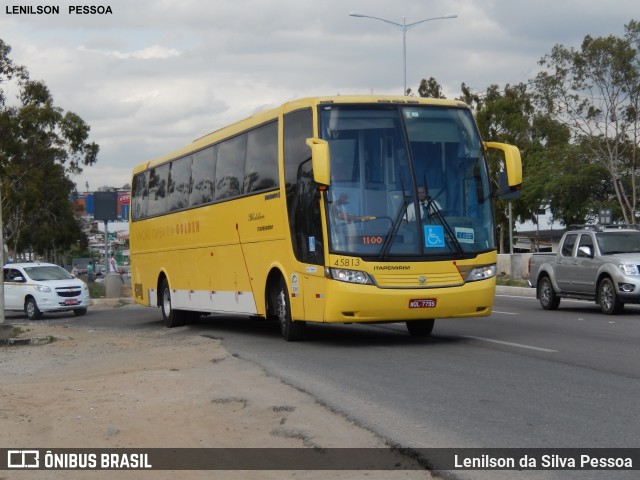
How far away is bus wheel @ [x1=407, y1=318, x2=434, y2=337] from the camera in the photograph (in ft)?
55.0

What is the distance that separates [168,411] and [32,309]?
2257cm

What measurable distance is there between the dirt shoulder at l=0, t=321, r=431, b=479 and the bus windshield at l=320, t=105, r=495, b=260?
102 inches

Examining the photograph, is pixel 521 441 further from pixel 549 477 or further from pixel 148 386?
pixel 148 386

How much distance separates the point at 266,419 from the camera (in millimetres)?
9203

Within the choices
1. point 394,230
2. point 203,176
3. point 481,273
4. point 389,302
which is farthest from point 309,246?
point 203,176

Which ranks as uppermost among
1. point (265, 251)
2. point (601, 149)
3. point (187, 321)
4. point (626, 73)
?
point (626, 73)

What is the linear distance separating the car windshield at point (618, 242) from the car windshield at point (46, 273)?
16932 millimetres

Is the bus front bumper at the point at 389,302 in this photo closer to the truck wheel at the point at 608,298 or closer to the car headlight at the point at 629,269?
the car headlight at the point at 629,269

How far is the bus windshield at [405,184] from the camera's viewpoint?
14336 mm

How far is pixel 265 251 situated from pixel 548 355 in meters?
5.25

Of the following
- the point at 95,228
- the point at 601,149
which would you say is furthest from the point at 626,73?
the point at 95,228

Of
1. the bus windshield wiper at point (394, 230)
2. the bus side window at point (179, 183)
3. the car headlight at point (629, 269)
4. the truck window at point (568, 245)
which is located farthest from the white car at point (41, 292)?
the bus windshield wiper at point (394, 230)

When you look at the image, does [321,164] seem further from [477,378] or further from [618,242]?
[618,242]

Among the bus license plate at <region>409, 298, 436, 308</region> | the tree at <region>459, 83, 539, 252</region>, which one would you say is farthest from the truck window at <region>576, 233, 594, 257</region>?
the tree at <region>459, 83, 539, 252</region>
